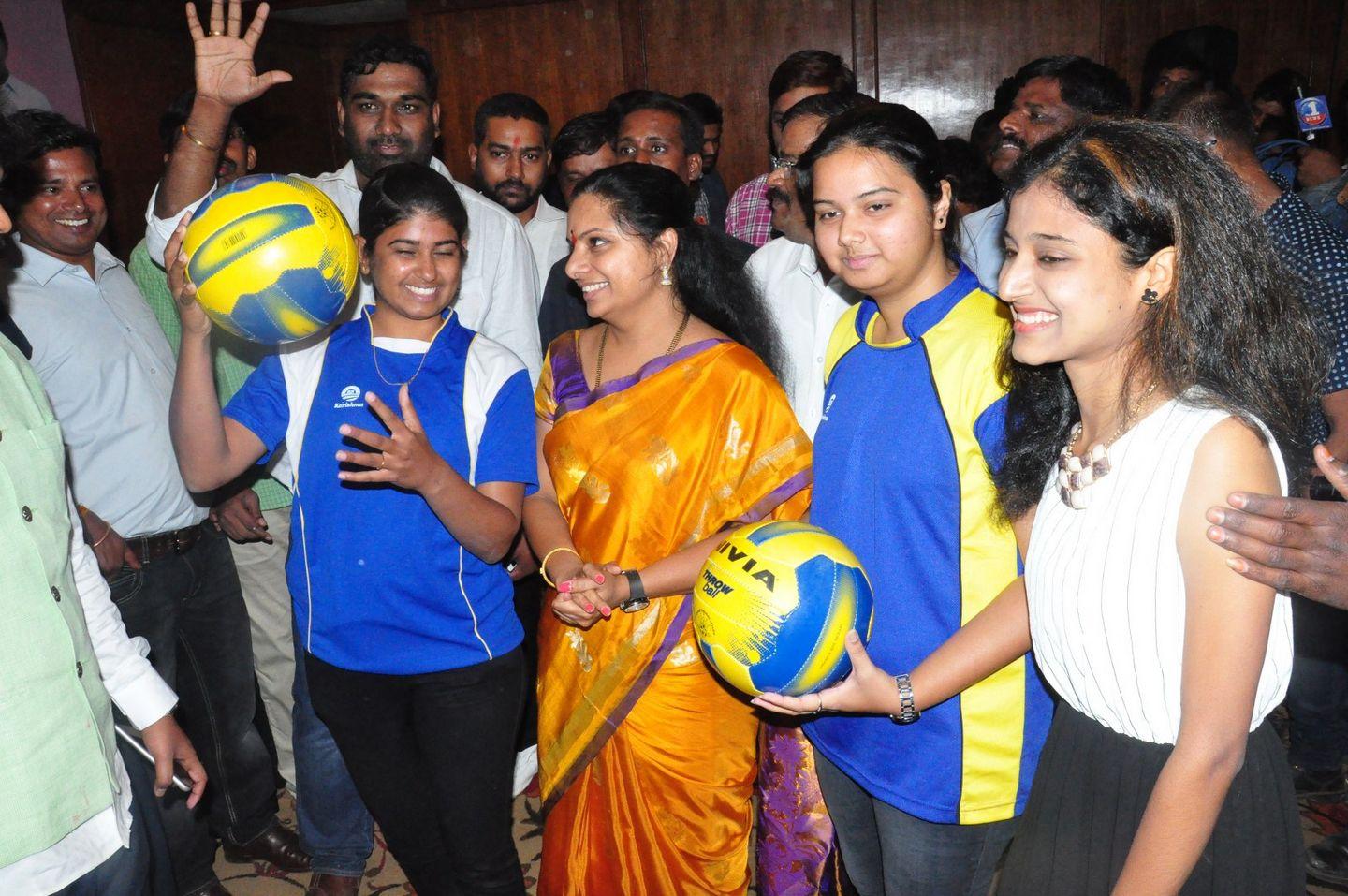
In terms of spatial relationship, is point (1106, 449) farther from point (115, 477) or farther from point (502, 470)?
point (115, 477)

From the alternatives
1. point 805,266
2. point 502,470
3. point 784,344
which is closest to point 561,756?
point 502,470

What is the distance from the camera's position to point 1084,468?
128 cm

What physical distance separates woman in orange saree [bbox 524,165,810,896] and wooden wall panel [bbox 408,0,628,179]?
15.3 feet

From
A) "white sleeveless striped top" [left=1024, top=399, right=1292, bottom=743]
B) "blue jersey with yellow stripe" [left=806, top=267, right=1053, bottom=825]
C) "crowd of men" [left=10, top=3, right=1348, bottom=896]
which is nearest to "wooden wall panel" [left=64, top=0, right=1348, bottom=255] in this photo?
"crowd of men" [left=10, top=3, right=1348, bottom=896]

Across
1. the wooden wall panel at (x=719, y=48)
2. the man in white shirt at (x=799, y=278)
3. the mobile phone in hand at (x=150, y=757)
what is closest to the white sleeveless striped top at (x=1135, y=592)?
the man in white shirt at (x=799, y=278)

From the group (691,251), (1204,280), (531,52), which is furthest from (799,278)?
(531,52)

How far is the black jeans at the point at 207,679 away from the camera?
8.16 ft

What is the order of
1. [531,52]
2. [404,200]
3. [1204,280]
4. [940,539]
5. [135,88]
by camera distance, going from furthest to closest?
[531,52] < [135,88] < [404,200] < [940,539] < [1204,280]

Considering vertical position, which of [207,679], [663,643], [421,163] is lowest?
[207,679]

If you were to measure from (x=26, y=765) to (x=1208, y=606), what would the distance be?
57.6 inches

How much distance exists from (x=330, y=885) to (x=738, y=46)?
5.41m

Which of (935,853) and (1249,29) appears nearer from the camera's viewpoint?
(935,853)

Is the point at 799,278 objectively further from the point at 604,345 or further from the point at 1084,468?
the point at 1084,468

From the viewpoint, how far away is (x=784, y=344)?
236 cm
